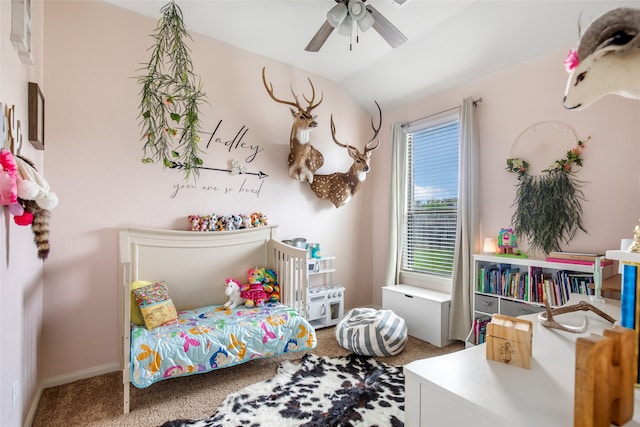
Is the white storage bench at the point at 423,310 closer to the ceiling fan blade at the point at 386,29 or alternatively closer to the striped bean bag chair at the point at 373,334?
the striped bean bag chair at the point at 373,334

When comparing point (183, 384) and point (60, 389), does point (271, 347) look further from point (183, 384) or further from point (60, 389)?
point (60, 389)

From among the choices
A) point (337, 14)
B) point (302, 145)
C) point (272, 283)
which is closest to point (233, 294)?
point (272, 283)

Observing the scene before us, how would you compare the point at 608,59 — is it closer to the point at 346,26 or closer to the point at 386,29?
the point at 386,29

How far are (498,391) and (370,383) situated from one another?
1.74 meters

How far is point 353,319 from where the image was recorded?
9.50ft

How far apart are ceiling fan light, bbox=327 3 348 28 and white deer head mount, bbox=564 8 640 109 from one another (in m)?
1.74

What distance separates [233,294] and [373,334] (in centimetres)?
126

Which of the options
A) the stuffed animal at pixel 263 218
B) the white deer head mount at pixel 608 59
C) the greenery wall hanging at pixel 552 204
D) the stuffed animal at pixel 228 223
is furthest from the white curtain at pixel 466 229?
the white deer head mount at pixel 608 59

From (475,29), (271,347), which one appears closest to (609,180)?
(475,29)

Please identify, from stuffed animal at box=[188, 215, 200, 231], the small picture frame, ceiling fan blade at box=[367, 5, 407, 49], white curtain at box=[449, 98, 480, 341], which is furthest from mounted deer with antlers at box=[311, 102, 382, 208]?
the small picture frame

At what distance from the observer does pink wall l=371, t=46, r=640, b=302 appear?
2174 millimetres

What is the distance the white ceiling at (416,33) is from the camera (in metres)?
2.39

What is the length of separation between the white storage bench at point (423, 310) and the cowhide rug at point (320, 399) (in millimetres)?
703

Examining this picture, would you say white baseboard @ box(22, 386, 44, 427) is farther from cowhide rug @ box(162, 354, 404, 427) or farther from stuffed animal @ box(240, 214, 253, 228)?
stuffed animal @ box(240, 214, 253, 228)
